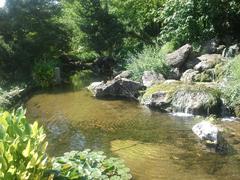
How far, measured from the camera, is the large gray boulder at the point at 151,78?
12.7 m

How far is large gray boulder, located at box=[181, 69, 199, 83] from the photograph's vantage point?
12.7m

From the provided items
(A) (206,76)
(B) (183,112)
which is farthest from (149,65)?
(B) (183,112)

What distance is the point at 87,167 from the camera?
17.4ft

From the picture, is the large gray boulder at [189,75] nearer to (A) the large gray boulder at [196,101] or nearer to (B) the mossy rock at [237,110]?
(A) the large gray boulder at [196,101]

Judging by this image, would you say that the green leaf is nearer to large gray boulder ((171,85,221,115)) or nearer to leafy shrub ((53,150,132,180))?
leafy shrub ((53,150,132,180))

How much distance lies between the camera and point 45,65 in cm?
1641

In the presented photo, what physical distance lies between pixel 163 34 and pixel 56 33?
486 cm

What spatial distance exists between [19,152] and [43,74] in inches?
470

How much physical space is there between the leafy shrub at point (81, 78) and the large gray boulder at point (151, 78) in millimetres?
3139

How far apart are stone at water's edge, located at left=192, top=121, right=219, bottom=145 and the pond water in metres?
0.16

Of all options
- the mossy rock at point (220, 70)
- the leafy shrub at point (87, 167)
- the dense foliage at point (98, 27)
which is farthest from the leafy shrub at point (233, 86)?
the leafy shrub at point (87, 167)

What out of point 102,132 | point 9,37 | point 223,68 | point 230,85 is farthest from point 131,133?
point 9,37

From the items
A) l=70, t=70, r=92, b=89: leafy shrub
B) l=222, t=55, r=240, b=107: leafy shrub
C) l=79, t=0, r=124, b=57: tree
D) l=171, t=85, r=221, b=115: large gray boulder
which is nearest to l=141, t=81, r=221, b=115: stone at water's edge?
l=171, t=85, r=221, b=115: large gray boulder

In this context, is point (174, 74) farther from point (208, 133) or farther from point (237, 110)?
point (208, 133)
